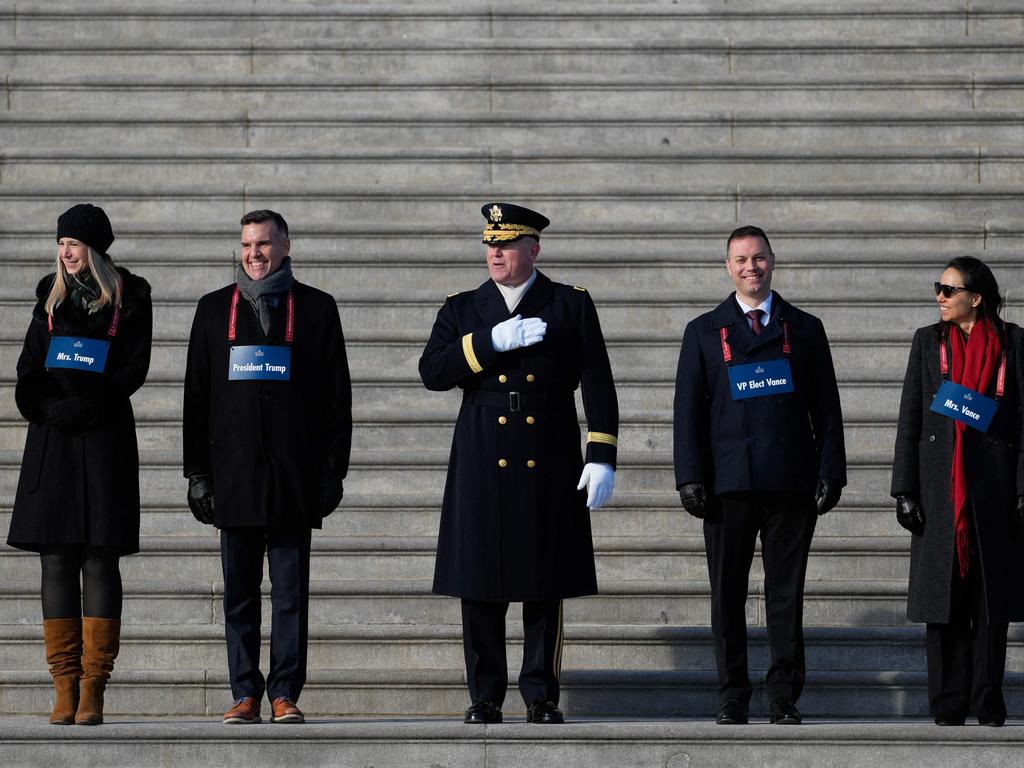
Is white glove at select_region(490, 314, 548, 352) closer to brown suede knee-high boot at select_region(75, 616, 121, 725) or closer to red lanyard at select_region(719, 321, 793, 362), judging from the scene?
red lanyard at select_region(719, 321, 793, 362)

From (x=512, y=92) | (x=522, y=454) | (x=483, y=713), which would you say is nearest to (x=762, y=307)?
(x=522, y=454)

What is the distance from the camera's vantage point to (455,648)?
8.53m

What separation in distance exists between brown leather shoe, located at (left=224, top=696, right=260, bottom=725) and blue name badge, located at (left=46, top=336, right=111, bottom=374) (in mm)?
1334

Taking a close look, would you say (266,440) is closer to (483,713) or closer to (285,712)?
(285,712)

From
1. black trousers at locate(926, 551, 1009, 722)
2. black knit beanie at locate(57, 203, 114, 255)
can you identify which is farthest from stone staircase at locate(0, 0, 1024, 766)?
black knit beanie at locate(57, 203, 114, 255)

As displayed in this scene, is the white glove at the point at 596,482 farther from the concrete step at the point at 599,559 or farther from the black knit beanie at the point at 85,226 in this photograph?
the black knit beanie at the point at 85,226

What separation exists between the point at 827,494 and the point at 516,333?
1295mm

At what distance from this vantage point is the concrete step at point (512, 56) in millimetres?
11617

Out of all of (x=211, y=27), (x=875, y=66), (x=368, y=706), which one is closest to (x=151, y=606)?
(x=368, y=706)

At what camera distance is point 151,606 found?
347 inches

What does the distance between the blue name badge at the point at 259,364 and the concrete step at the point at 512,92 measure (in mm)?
4239

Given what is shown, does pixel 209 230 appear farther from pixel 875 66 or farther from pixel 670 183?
pixel 875 66

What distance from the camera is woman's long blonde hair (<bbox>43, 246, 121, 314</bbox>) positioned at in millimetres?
7500

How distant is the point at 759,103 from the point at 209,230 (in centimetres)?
325
